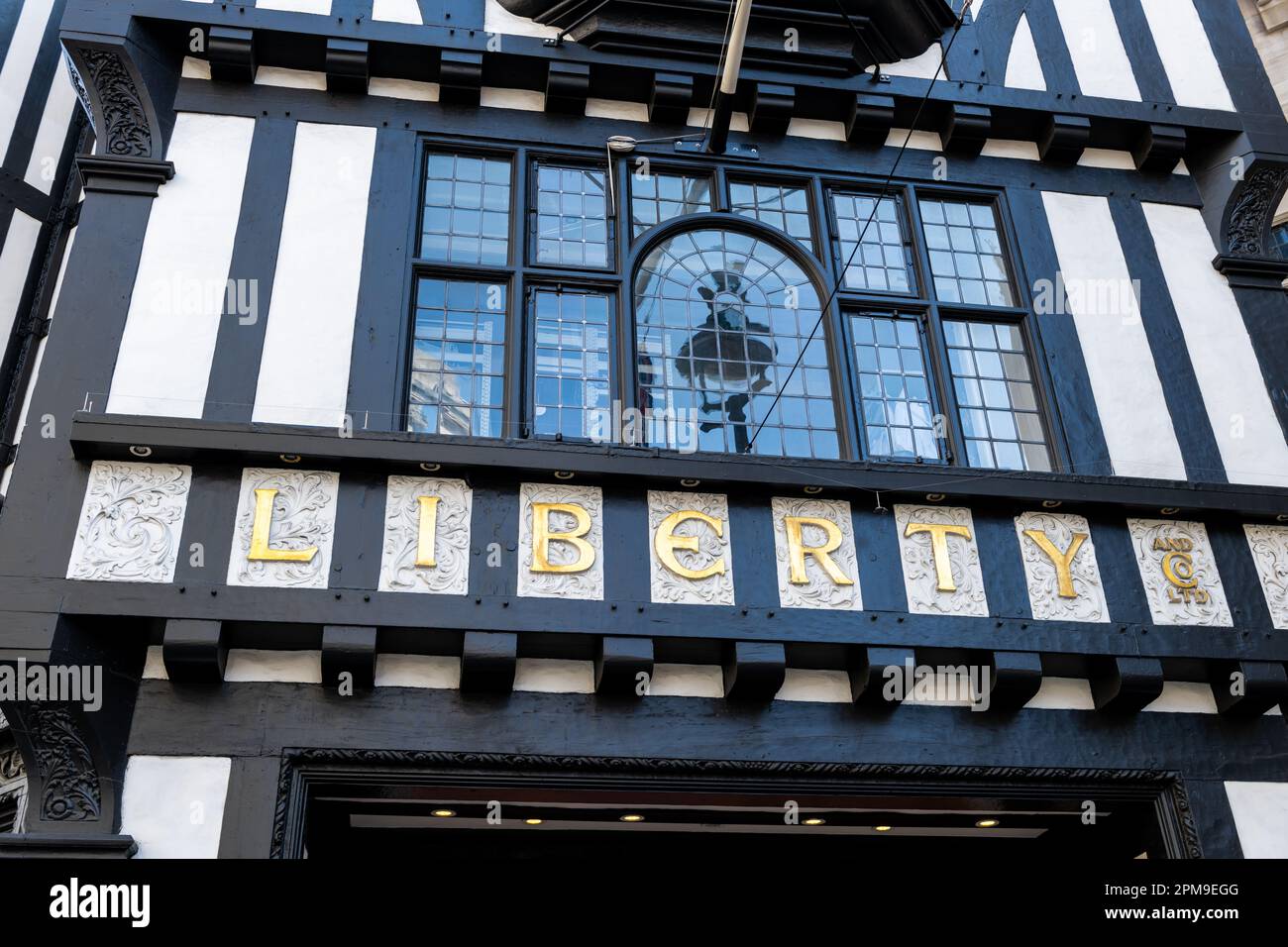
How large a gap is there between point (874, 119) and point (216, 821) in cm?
665

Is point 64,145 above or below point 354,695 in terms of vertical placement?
above

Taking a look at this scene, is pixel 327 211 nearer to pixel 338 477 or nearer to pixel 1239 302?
pixel 338 477

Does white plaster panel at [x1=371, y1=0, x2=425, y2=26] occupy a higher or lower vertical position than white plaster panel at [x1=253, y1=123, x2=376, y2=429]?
higher

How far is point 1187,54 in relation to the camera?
10086 millimetres

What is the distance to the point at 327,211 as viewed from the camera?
840 cm

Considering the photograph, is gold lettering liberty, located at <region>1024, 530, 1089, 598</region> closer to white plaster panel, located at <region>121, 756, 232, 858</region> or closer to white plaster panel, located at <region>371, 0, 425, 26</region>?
white plaster panel, located at <region>121, 756, 232, 858</region>

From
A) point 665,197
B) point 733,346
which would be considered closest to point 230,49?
point 665,197

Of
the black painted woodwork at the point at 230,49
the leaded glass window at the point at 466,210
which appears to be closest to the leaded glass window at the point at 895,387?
the leaded glass window at the point at 466,210

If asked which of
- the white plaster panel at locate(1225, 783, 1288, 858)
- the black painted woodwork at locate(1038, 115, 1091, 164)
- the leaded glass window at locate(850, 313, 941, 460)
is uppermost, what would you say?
the black painted woodwork at locate(1038, 115, 1091, 164)

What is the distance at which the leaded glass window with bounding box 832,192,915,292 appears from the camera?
29.7ft

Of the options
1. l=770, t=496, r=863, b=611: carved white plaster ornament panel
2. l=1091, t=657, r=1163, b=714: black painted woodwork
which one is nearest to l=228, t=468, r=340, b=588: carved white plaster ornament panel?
l=770, t=496, r=863, b=611: carved white plaster ornament panel

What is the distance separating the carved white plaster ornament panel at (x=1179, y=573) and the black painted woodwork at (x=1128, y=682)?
37cm

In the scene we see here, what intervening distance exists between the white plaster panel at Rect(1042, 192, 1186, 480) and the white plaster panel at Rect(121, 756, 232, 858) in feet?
20.2
